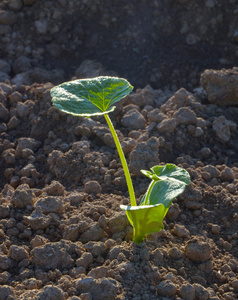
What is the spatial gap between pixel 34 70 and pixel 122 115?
878 mm

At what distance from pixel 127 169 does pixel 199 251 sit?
48cm

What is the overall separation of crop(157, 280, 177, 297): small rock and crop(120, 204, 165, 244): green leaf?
0.72 feet

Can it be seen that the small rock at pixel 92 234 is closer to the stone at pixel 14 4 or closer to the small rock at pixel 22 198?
the small rock at pixel 22 198

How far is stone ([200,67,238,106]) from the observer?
9.01ft

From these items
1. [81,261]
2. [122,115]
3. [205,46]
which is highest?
[205,46]

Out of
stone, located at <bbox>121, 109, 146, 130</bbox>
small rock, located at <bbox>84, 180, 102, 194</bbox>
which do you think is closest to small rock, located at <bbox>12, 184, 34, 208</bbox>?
small rock, located at <bbox>84, 180, 102, 194</bbox>

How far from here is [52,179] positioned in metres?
2.28

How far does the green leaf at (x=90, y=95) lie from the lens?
5.50 feet

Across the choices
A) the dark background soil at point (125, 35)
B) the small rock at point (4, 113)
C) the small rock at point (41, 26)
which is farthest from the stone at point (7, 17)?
the small rock at point (4, 113)

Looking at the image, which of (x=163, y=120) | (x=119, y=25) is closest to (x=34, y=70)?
(x=119, y=25)

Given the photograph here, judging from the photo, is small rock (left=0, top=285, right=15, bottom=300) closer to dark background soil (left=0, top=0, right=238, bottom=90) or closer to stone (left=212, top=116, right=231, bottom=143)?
stone (left=212, top=116, right=231, bottom=143)

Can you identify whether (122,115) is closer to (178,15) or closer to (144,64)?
(144,64)

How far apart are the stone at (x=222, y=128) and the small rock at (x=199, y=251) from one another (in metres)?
0.91

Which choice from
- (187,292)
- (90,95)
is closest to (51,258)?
(187,292)
